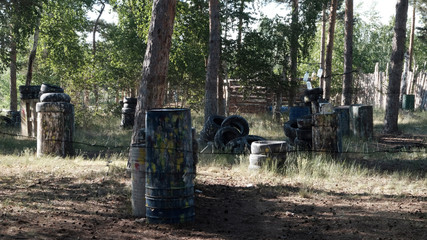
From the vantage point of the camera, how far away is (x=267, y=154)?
343 inches

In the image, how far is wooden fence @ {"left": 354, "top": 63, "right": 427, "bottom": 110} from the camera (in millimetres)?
27734

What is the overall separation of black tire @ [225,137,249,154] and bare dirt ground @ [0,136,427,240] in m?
3.13

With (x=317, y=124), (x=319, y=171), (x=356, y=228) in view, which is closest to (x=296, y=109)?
(x=317, y=124)

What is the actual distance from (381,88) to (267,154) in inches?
841

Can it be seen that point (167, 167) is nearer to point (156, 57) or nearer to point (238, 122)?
point (156, 57)

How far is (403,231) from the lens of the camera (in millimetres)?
5328

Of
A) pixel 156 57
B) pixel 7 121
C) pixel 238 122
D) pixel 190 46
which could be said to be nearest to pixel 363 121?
pixel 238 122

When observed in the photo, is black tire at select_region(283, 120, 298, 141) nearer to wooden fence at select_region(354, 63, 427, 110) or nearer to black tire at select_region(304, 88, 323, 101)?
black tire at select_region(304, 88, 323, 101)

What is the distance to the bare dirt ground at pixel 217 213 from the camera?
17.0 feet

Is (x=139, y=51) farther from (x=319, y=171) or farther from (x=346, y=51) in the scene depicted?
(x=319, y=171)

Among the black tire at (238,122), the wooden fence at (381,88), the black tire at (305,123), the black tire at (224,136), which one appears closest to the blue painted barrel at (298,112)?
the black tire at (238,122)

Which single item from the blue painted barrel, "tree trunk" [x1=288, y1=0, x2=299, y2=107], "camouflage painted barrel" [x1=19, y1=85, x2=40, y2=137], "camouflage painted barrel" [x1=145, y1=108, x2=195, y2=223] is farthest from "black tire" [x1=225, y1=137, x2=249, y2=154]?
"tree trunk" [x1=288, y1=0, x2=299, y2=107]

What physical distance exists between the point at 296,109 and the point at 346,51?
5.30 metres

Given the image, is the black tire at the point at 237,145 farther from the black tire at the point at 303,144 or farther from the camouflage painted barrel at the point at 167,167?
the camouflage painted barrel at the point at 167,167
